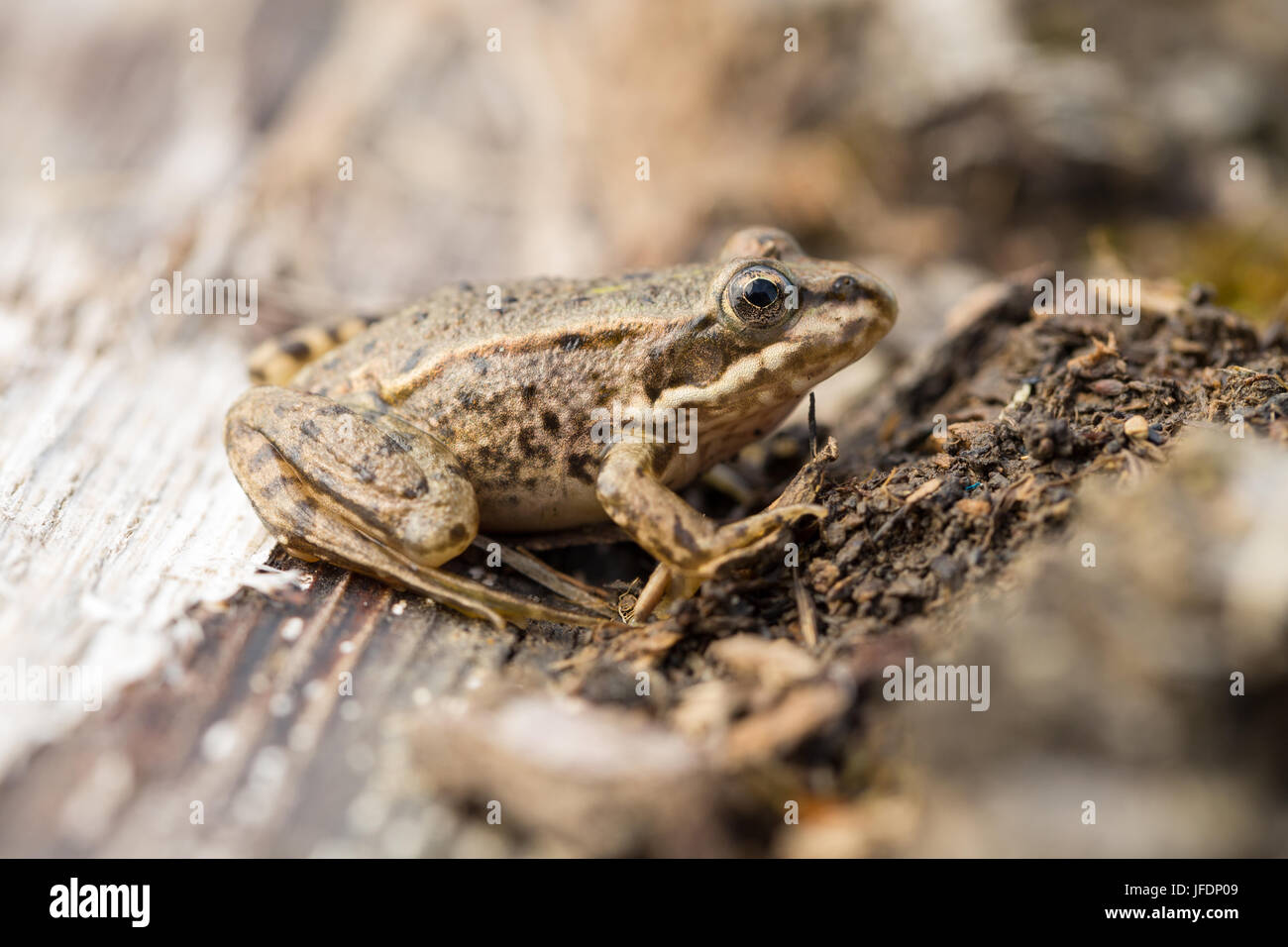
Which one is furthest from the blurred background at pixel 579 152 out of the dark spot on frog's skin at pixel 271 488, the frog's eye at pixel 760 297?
the frog's eye at pixel 760 297

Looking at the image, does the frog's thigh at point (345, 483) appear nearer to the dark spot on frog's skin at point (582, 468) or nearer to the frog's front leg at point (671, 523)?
the dark spot on frog's skin at point (582, 468)

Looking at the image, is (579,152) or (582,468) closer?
(582,468)

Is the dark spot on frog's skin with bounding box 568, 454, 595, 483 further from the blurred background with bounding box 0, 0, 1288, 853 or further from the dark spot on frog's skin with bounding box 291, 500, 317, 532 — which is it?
the blurred background with bounding box 0, 0, 1288, 853

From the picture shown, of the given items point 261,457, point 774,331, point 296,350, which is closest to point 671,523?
point 774,331

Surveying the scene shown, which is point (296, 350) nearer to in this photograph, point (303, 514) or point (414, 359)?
point (414, 359)

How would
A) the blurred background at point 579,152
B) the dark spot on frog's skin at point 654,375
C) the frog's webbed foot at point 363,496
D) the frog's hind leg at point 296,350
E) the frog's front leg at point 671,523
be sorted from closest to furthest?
1. the frog's front leg at point 671,523
2. the frog's webbed foot at point 363,496
3. the dark spot on frog's skin at point 654,375
4. the frog's hind leg at point 296,350
5. the blurred background at point 579,152

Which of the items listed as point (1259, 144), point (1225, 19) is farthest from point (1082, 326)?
point (1225, 19)

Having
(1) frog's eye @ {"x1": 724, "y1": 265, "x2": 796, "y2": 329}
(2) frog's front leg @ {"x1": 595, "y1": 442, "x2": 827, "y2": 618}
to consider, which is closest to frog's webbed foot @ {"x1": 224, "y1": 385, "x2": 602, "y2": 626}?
(2) frog's front leg @ {"x1": 595, "y1": 442, "x2": 827, "y2": 618}

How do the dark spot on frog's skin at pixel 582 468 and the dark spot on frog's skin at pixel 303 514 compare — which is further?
the dark spot on frog's skin at pixel 582 468
